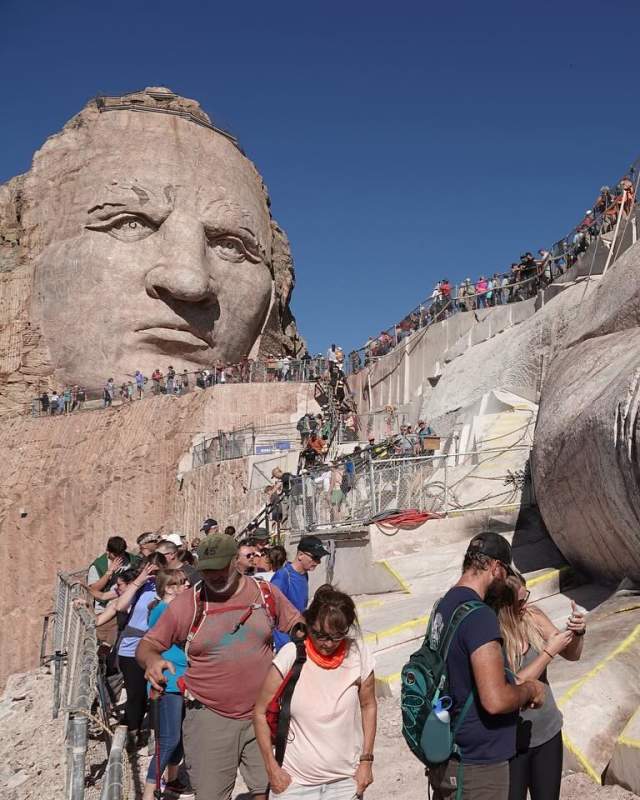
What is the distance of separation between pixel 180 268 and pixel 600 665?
1937cm

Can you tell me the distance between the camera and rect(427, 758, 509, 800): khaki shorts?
2.48 meters

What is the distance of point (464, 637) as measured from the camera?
246cm

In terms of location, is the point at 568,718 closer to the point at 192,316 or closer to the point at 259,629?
the point at 259,629

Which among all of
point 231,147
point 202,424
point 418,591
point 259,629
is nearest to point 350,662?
point 259,629

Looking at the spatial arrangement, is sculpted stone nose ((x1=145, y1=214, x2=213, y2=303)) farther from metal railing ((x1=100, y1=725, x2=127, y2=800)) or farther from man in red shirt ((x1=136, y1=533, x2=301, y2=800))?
metal railing ((x1=100, y1=725, x2=127, y2=800))

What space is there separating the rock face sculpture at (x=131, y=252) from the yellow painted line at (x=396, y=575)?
49.0 ft

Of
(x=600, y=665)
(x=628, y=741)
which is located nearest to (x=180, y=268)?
(x=600, y=665)

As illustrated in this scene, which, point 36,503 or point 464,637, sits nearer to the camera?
point 464,637

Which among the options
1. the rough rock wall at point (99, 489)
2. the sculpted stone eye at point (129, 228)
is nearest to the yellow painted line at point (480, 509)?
the rough rock wall at point (99, 489)

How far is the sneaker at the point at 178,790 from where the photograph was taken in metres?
4.39

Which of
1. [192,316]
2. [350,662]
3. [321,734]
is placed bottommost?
[321,734]

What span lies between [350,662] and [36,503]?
1882cm

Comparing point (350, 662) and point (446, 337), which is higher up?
point (446, 337)

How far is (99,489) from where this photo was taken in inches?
769
